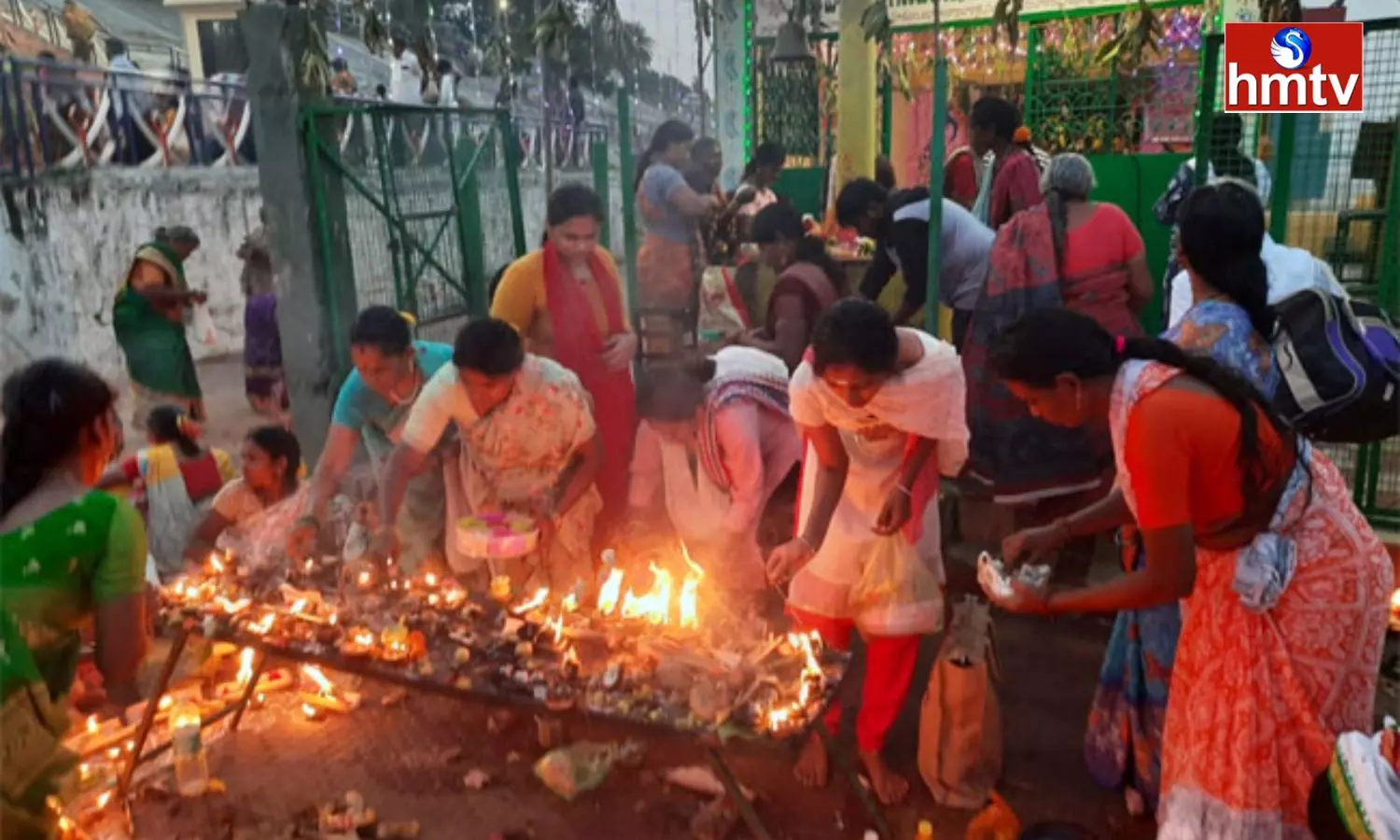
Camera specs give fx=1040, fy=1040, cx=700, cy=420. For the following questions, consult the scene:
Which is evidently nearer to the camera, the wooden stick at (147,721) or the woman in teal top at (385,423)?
the wooden stick at (147,721)

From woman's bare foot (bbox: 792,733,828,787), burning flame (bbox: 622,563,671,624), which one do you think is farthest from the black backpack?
burning flame (bbox: 622,563,671,624)

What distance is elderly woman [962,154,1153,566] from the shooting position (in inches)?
Answer: 182

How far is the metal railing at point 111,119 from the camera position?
28.2ft

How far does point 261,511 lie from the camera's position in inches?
191

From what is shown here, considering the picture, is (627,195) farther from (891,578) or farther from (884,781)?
(884,781)

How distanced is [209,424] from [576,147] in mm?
7965

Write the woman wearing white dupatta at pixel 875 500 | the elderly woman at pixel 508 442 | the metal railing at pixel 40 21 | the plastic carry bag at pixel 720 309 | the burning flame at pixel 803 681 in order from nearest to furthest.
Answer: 1. the burning flame at pixel 803 681
2. the woman wearing white dupatta at pixel 875 500
3. the elderly woman at pixel 508 442
4. the plastic carry bag at pixel 720 309
5. the metal railing at pixel 40 21

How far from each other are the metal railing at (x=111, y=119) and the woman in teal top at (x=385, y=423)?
5.02 meters

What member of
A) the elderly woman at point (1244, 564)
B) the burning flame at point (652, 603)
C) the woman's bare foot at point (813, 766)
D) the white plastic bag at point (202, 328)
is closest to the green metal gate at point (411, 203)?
the burning flame at point (652, 603)

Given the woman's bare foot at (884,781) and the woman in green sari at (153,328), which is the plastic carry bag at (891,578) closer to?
the woman's bare foot at (884,781)

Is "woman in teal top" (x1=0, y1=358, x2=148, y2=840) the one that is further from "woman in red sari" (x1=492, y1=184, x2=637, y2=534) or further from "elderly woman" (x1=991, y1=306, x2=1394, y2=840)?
"woman in red sari" (x1=492, y1=184, x2=637, y2=534)

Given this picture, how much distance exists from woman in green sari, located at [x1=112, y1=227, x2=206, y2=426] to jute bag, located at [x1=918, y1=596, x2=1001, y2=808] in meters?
5.27

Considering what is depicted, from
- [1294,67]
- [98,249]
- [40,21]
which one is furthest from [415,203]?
[40,21]

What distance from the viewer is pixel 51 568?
2.51 m
